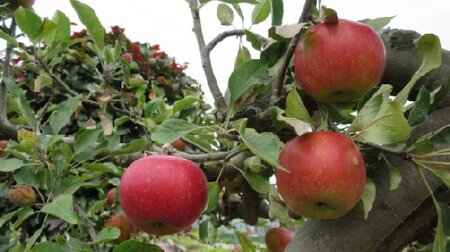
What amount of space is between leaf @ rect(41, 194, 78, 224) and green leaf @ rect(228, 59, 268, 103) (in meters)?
0.29

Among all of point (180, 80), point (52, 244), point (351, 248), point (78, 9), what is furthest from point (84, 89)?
point (351, 248)

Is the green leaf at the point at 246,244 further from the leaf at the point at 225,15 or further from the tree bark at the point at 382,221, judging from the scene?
the leaf at the point at 225,15

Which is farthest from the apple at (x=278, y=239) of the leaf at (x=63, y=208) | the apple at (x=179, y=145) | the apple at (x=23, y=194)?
the leaf at (x=63, y=208)

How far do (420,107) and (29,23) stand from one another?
69 centimetres

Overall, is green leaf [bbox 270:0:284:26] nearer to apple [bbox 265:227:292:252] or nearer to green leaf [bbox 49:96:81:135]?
green leaf [bbox 49:96:81:135]

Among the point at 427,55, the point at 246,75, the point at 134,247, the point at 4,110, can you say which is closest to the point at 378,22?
the point at 427,55

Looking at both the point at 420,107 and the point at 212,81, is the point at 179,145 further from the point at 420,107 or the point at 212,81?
the point at 420,107

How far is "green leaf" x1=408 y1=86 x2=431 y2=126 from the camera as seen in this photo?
63cm

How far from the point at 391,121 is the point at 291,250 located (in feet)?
0.83

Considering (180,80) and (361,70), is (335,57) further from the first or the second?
(180,80)

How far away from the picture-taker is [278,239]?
4.49 ft

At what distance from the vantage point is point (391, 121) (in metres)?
0.60

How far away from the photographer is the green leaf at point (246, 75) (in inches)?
26.0

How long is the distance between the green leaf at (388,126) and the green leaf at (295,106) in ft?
0.25
